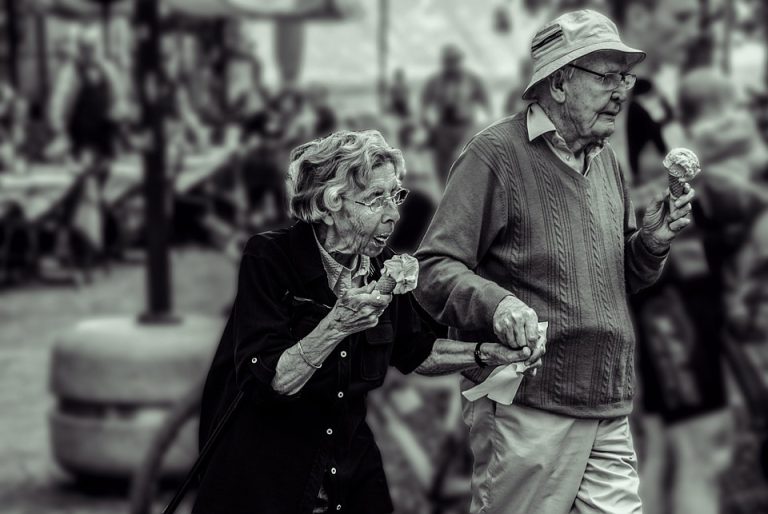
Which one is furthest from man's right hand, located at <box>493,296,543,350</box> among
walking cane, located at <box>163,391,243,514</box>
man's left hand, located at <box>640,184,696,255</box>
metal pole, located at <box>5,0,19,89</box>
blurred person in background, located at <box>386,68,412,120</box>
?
blurred person in background, located at <box>386,68,412,120</box>

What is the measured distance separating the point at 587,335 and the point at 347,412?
2.12 ft

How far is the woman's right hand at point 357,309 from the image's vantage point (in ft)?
9.61

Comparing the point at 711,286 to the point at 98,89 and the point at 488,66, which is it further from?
the point at 488,66

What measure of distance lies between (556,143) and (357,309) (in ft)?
2.80

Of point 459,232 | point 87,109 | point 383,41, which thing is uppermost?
point 459,232

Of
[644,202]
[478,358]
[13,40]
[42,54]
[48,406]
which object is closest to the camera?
[478,358]

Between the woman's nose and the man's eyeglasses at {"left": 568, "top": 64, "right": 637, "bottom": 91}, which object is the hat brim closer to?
the man's eyeglasses at {"left": 568, "top": 64, "right": 637, "bottom": 91}

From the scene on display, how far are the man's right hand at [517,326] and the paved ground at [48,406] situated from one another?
3.29 meters

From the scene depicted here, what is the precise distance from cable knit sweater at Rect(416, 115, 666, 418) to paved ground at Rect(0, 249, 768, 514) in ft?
9.65

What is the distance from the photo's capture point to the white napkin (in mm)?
3482

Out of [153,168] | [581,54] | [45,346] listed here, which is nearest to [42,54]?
[45,346]

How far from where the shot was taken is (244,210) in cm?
1025

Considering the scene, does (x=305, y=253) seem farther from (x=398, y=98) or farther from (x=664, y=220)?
(x=398, y=98)

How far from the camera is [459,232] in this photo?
3.48 meters
